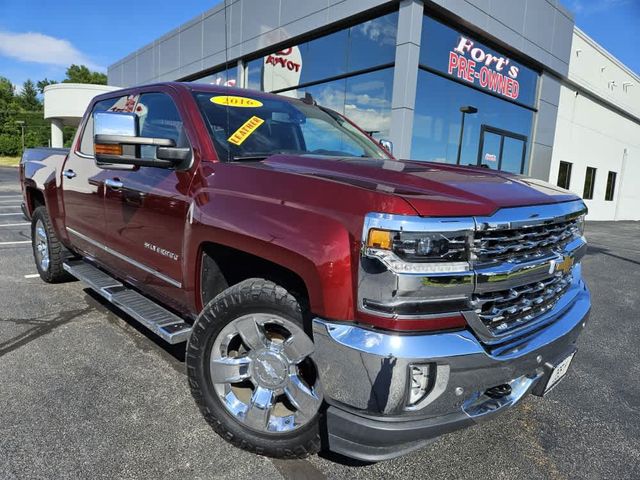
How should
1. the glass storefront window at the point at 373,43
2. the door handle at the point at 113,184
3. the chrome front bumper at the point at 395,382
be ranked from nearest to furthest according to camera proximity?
the chrome front bumper at the point at 395,382 < the door handle at the point at 113,184 < the glass storefront window at the point at 373,43

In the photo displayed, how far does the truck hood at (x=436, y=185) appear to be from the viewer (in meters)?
1.78

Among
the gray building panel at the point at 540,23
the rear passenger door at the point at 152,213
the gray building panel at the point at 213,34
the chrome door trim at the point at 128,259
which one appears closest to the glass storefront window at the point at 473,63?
the gray building panel at the point at 540,23

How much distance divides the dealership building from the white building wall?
4.0 inches

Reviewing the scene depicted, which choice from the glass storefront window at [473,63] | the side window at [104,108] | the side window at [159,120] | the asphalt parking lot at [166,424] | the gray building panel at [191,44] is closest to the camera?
the asphalt parking lot at [166,424]

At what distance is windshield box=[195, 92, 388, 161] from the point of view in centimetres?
271

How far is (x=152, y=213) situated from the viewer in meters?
2.83

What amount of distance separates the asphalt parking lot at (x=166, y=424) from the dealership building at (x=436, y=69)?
7338 millimetres

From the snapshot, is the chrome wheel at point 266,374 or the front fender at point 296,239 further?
the chrome wheel at point 266,374

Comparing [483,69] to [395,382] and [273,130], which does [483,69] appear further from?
[395,382]

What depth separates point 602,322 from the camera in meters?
4.76

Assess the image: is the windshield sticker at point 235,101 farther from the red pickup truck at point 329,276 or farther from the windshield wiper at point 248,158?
the windshield wiper at point 248,158

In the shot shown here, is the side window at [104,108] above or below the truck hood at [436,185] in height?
above

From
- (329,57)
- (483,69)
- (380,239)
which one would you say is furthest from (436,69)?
(380,239)

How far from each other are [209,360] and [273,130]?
153 centimetres
